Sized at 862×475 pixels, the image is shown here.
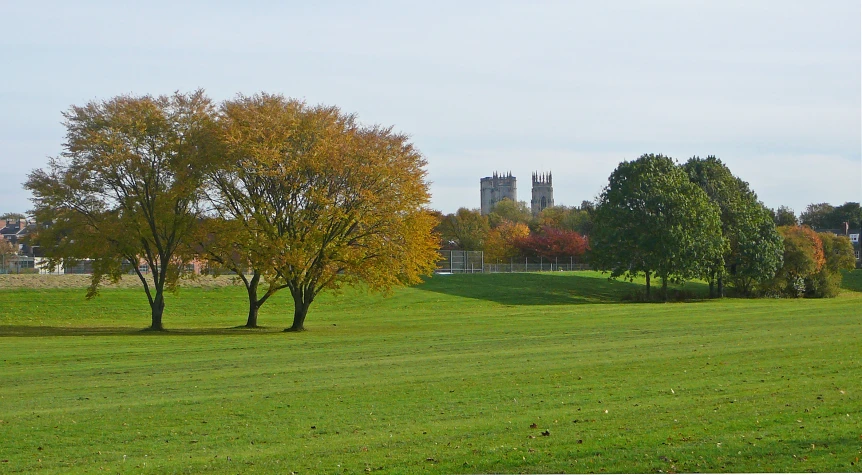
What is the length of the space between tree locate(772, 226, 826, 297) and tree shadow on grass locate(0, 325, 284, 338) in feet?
208

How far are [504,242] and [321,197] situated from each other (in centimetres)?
9442

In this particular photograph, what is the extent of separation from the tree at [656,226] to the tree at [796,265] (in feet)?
42.4

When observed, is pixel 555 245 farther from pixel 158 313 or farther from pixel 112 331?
pixel 112 331

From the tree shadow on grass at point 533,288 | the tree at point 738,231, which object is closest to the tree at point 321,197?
the tree shadow on grass at point 533,288

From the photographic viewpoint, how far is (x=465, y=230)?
141500mm

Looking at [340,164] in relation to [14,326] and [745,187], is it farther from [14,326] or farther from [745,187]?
[745,187]

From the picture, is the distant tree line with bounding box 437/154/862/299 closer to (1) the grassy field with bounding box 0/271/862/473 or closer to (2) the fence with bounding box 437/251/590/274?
(2) the fence with bounding box 437/251/590/274

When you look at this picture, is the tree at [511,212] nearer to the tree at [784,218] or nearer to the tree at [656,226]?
the tree at [784,218]

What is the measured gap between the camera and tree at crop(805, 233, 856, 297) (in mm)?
95625

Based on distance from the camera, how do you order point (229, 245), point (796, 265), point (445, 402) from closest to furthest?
point (445, 402), point (229, 245), point (796, 265)

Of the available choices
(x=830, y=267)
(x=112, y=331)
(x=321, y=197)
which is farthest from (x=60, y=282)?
(x=830, y=267)

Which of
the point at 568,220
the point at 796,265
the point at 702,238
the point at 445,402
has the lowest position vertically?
the point at 445,402

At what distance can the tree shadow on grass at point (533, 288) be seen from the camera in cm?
8406

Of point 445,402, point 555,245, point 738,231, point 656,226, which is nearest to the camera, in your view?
point 445,402
